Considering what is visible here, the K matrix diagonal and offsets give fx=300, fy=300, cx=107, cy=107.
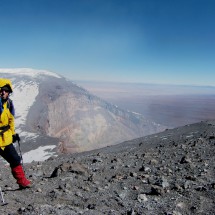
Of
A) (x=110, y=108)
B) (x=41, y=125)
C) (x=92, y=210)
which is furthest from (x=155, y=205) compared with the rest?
(x=110, y=108)

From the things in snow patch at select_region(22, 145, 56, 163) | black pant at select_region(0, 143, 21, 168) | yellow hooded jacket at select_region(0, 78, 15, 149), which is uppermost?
yellow hooded jacket at select_region(0, 78, 15, 149)

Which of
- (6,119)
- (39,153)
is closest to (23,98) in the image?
(39,153)

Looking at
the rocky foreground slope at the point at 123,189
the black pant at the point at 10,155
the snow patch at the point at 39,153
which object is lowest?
the snow patch at the point at 39,153

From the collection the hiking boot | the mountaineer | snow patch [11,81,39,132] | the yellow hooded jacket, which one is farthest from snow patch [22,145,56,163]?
the yellow hooded jacket

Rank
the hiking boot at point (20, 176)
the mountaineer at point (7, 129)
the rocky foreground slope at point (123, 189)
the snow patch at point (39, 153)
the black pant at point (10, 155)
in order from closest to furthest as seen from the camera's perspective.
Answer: the rocky foreground slope at point (123, 189)
the mountaineer at point (7, 129)
the black pant at point (10, 155)
the hiking boot at point (20, 176)
the snow patch at point (39, 153)

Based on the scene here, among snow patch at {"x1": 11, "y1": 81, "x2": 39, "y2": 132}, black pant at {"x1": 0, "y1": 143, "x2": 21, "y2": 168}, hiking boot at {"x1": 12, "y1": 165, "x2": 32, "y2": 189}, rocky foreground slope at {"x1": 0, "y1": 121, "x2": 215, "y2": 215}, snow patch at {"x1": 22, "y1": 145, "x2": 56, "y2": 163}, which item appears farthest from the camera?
snow patch at {"x1": 11, "y1": 81, "x2": 39, "y2": 132}

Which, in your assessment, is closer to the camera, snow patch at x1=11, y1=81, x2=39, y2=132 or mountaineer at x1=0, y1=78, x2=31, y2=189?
mountaineer at x1=0, y1=78, x2=31, y2=189

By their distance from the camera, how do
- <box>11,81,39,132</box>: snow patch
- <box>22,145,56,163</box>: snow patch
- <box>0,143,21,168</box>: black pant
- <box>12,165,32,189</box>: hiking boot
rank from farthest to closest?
<box>11,81,39,132</box>: snow patch, <box>22,145,56,163</box>: snow patch, <box>12,165,32,189</box>: hiking boot, <box>0,143,21,168</box>: black pant

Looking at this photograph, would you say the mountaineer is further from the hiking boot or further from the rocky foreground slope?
the rocky foreground slope

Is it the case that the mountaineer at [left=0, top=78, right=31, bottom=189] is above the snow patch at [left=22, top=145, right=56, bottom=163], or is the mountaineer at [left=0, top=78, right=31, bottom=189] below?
above

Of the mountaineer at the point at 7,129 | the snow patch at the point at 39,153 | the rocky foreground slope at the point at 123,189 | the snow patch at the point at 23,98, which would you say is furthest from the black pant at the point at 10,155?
the snow patch at the point at 23,98

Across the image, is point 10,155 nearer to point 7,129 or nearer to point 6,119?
point 7,129

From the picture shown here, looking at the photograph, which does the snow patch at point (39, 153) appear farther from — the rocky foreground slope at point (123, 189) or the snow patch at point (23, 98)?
the rocky foreground slope at point (123, 189)

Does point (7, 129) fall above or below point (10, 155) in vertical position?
above
